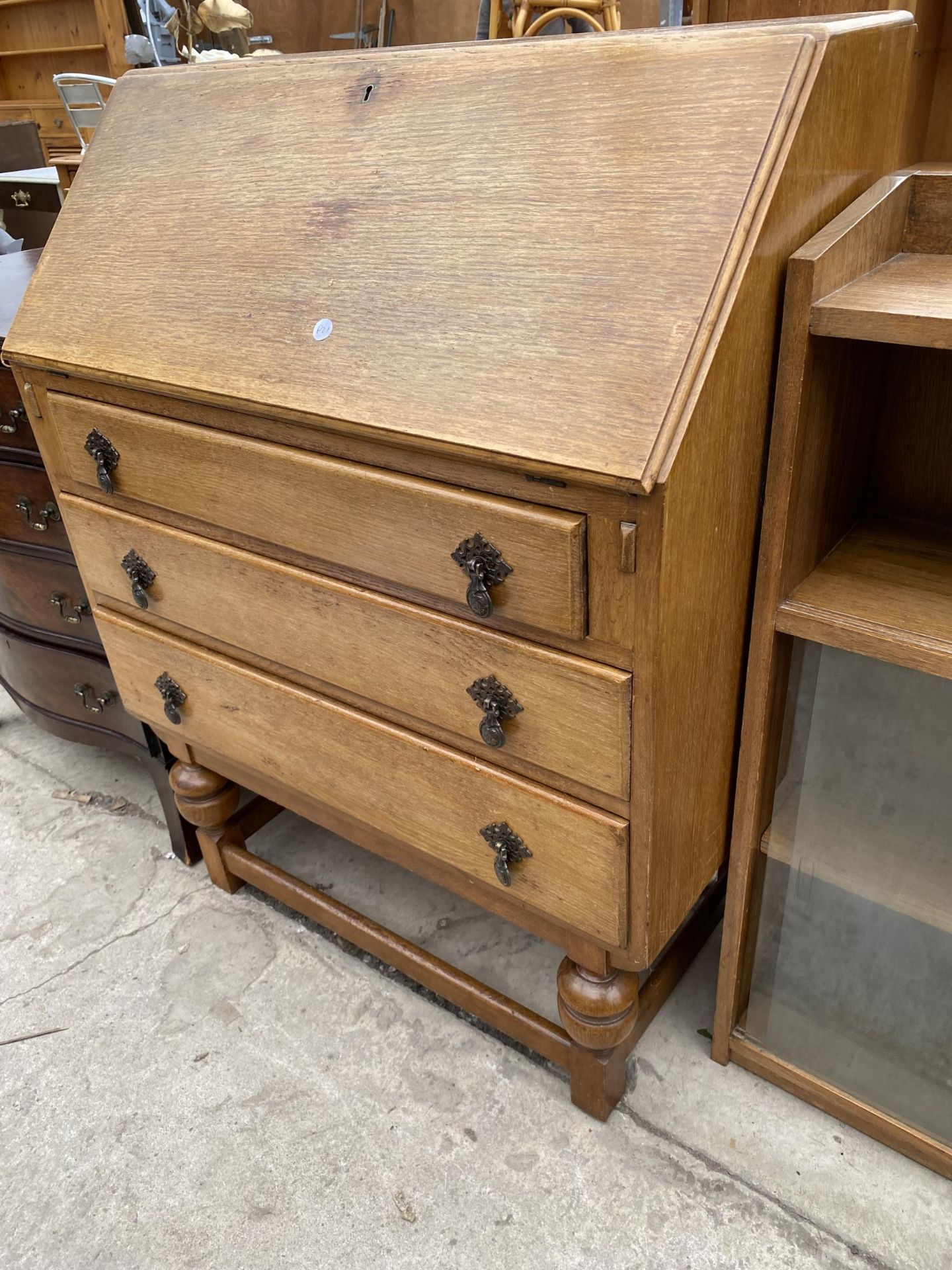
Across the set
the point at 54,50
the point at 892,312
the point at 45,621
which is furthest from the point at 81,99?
the point at 892,312

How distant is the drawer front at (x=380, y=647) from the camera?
3.11 feet

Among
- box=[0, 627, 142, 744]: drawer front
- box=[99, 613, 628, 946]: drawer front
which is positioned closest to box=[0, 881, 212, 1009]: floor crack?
box=[0, 627, 142, 744]: drawer front

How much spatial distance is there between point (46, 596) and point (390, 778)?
0.95 m

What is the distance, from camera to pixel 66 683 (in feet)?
6.20

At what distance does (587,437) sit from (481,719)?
1.18 feet

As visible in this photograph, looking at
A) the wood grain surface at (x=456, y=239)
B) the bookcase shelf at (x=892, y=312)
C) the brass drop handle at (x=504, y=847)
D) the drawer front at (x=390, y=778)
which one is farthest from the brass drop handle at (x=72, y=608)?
the bookcase shelf at (x=892, y=312)

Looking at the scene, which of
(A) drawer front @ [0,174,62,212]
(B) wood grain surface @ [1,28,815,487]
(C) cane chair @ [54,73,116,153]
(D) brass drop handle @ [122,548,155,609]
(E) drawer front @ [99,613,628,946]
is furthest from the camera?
(C) cane chair @ [54,73,116,153]

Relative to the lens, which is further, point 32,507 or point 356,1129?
point 32,507

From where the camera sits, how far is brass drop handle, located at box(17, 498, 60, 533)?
1.65 metres

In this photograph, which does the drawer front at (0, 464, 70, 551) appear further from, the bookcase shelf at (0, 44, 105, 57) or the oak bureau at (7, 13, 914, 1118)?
the bookcase shelf at (0, 44, 105, 57)

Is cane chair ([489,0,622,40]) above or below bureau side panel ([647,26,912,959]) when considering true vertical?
above

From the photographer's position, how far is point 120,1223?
50.1 inches

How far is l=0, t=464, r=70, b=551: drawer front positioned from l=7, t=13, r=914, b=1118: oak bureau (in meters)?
0.26

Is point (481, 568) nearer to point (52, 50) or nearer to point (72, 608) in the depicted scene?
point (72, 608)
